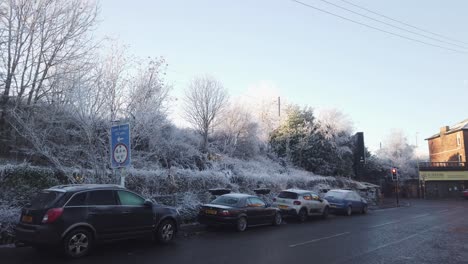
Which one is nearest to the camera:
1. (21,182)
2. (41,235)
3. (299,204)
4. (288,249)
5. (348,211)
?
(41,235)

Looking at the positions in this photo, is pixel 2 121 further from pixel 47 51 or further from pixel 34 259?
pixel 34 259

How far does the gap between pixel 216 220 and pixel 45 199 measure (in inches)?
259

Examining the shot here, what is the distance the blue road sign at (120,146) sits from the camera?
12.4 meters

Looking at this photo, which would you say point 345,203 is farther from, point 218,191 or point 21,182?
point 21,182

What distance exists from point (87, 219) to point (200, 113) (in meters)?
21.0

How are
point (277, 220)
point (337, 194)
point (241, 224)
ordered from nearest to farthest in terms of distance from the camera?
point (241, 224) → point (277, 220) → point (337, 194)

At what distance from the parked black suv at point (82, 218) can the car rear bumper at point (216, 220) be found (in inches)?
139

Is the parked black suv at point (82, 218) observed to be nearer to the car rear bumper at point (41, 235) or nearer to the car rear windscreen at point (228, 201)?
the car rear bumper at point (41, 235)

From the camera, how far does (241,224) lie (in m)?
14.3

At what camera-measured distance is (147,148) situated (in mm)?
19641

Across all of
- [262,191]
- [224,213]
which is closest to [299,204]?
[262,191]

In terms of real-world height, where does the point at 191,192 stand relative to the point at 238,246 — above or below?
above

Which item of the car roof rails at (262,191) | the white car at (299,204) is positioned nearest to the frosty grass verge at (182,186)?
the car roof rails at (262,191)

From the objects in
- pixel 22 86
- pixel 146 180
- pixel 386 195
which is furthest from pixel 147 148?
pixel 386 195
